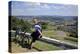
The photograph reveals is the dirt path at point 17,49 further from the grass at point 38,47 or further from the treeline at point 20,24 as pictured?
the treeline at point 20,24

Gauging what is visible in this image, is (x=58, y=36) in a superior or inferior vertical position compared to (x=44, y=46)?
superior

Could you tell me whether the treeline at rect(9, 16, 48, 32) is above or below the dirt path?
above

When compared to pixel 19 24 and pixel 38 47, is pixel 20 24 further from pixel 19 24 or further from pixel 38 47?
pixel 38 47

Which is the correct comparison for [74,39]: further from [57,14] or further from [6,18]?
[6,18]

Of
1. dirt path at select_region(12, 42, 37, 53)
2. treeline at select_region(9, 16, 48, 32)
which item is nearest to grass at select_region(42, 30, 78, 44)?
treeline at select_region(9, 16, 48, 32)

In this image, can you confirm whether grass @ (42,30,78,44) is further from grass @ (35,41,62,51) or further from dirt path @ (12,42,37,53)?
dirt path @ (12,42,37,53)

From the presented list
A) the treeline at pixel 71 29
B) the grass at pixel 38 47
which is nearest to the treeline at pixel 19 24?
the grass at pixel 38 47

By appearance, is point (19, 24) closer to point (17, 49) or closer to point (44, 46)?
point (17, 49)

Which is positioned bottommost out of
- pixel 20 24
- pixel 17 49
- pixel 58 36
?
pixel 17 49

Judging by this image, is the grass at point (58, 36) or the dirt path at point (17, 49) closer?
the dirt path at point (17, 49)

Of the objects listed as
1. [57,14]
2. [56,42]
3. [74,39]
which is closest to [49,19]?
[57,14]

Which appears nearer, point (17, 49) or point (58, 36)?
point (17, 49)

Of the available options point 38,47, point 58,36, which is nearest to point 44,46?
point 38,47

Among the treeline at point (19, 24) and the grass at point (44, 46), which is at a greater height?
the treeline at point (19, 24)
